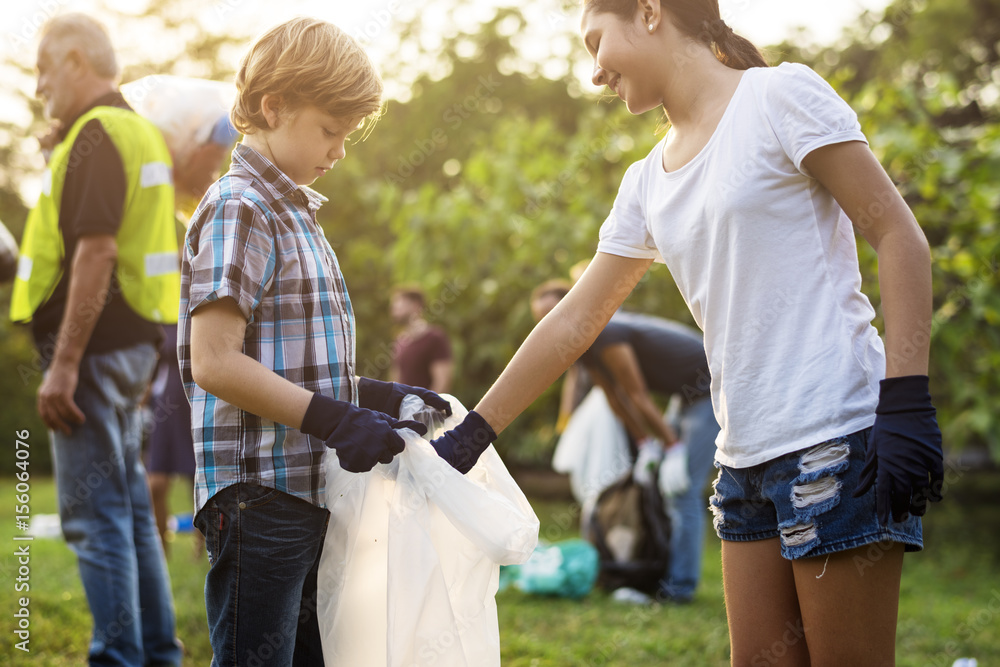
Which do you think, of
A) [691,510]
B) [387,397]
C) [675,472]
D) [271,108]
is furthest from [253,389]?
[691,510]

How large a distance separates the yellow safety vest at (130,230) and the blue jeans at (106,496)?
19 centimetres

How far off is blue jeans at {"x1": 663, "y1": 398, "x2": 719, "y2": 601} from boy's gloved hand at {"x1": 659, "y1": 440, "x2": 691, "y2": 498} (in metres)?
0.04

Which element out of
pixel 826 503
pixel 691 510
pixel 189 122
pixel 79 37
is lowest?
pixel 691 510

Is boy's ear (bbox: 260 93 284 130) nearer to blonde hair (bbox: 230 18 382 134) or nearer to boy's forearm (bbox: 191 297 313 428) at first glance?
blonde hair (bbox: 230 18 382 134)

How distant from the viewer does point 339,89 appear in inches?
61.4

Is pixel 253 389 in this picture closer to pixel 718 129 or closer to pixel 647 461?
pixel 718 129

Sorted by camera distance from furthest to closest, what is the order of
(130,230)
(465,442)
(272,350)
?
(130,230), (465,442), (272,350)

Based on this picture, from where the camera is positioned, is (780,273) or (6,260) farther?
(6,260)

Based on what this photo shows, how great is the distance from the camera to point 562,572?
15.1 feet

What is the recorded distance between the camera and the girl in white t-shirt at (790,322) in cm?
131

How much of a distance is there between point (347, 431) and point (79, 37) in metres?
1.89

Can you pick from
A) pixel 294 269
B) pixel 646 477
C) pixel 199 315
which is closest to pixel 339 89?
pixel 294 269

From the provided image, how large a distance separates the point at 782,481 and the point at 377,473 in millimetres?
770

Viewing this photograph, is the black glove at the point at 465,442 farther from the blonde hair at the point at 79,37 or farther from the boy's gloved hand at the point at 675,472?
the boy's gloved hand at the point at 675,472
